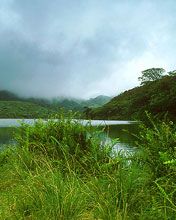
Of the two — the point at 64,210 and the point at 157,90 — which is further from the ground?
the point at 157,90

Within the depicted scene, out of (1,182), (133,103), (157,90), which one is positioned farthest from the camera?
(133,103)

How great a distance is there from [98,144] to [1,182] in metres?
2.14

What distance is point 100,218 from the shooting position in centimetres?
525

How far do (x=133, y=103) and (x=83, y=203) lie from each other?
101m

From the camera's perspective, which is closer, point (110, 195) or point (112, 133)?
point (110, 195)

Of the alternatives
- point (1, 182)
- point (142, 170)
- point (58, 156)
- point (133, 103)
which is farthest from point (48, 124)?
point (133, 103)

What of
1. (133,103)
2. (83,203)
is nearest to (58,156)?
(83,203)

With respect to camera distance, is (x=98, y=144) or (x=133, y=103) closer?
(x=98, y=144)

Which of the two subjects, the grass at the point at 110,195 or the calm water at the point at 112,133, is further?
the calm water at the point at 112,133

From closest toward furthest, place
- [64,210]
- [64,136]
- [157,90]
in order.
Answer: [64,210] < [64,136] < [157,90]

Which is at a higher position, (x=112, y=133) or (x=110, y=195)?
(x=110, y=195)

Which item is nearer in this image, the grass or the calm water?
the grass

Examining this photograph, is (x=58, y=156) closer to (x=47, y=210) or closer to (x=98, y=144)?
(x=98, y=144)

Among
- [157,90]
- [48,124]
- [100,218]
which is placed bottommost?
[100,218]
